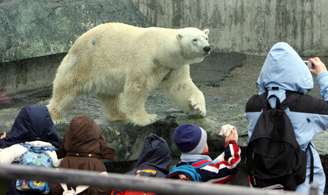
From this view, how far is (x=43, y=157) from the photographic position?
3555 mm

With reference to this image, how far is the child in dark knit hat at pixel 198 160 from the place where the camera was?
3.60 metres

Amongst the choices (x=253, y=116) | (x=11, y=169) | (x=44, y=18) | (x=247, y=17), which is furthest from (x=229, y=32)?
(x=11, y=169)

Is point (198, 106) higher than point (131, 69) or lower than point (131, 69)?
lower

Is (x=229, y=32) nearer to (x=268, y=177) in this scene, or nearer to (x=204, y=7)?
(x=204, y=7)

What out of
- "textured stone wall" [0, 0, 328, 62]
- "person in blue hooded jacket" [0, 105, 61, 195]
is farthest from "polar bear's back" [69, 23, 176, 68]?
"textured stone wall" [0, 0, 328, 62]

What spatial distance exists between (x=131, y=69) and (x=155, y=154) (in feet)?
5.46

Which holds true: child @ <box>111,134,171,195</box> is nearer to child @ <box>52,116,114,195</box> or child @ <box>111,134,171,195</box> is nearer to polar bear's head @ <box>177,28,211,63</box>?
child @ <box>52,116,114,195</box>

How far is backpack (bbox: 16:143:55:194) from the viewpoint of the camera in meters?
3.49

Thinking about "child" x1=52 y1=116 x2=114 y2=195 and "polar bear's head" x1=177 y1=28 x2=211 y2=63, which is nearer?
"child" x1=52 y1=116 x2=114 y2=195

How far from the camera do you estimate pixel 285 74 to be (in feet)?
11.9

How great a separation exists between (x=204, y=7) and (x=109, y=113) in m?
4.96

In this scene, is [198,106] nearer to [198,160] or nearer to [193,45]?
[193,45]

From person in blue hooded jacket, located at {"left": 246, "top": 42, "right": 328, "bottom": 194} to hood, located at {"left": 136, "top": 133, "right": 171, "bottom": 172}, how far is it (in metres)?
0.51

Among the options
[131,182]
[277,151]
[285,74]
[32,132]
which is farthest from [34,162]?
[131,182]
